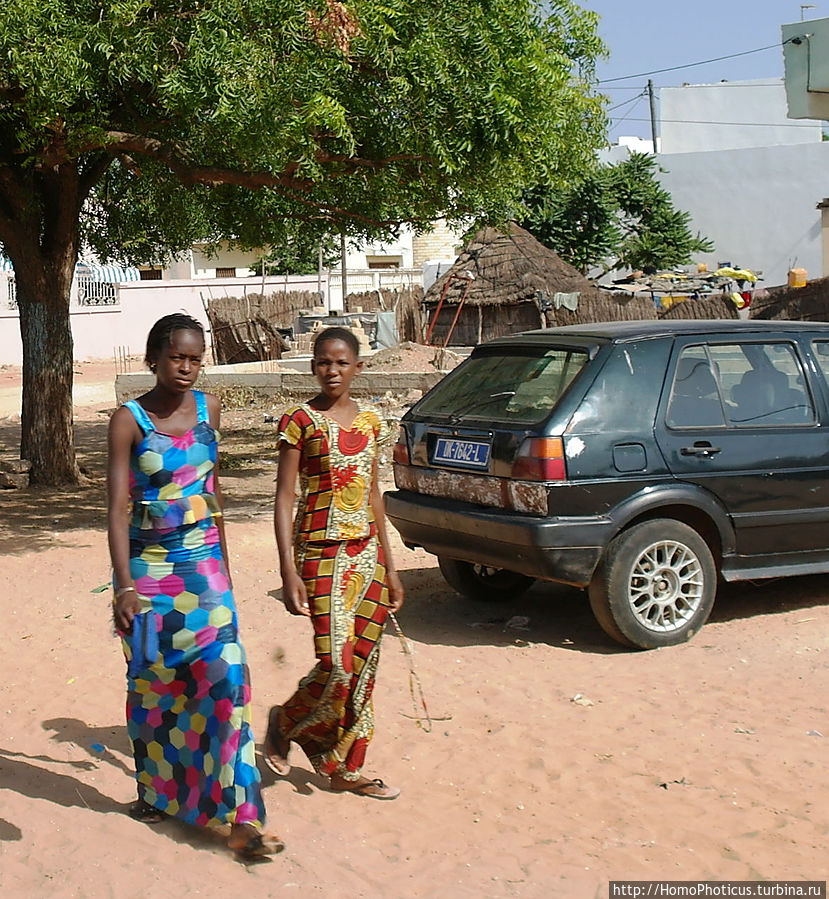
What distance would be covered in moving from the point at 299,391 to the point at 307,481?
14746 mm

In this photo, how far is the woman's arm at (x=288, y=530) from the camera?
4.23m

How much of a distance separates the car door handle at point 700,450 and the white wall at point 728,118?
1726 inches

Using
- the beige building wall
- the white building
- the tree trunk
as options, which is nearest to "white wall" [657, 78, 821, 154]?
the white building

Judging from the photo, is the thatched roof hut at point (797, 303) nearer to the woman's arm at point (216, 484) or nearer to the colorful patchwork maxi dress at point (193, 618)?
the woman's arm at point (216, 484)

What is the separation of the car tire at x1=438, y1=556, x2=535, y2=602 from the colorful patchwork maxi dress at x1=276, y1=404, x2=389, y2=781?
9.54 feet

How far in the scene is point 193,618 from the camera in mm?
3891

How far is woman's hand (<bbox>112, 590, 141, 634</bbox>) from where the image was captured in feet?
12.5

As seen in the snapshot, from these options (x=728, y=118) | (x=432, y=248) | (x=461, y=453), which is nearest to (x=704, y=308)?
(x=461, y=453)

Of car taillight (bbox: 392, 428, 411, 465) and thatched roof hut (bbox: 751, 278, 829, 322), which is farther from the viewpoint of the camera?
thatched roof hut (bbox: 751, 278, 829, 322)

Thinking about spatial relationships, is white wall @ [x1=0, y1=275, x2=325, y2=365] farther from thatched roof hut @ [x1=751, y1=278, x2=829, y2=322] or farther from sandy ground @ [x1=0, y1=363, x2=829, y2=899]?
sandy ground @ [x1=0, y1=363, x2=829, y2=899]

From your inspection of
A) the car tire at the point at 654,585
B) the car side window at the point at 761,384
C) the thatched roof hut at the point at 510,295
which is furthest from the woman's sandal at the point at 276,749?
the thatched roof hut at the point at 510,295

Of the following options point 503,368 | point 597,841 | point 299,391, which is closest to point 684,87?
point 299,391

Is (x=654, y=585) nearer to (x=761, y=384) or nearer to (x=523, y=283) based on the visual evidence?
(x=761, y=384)

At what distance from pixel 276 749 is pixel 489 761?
2.95 feet
